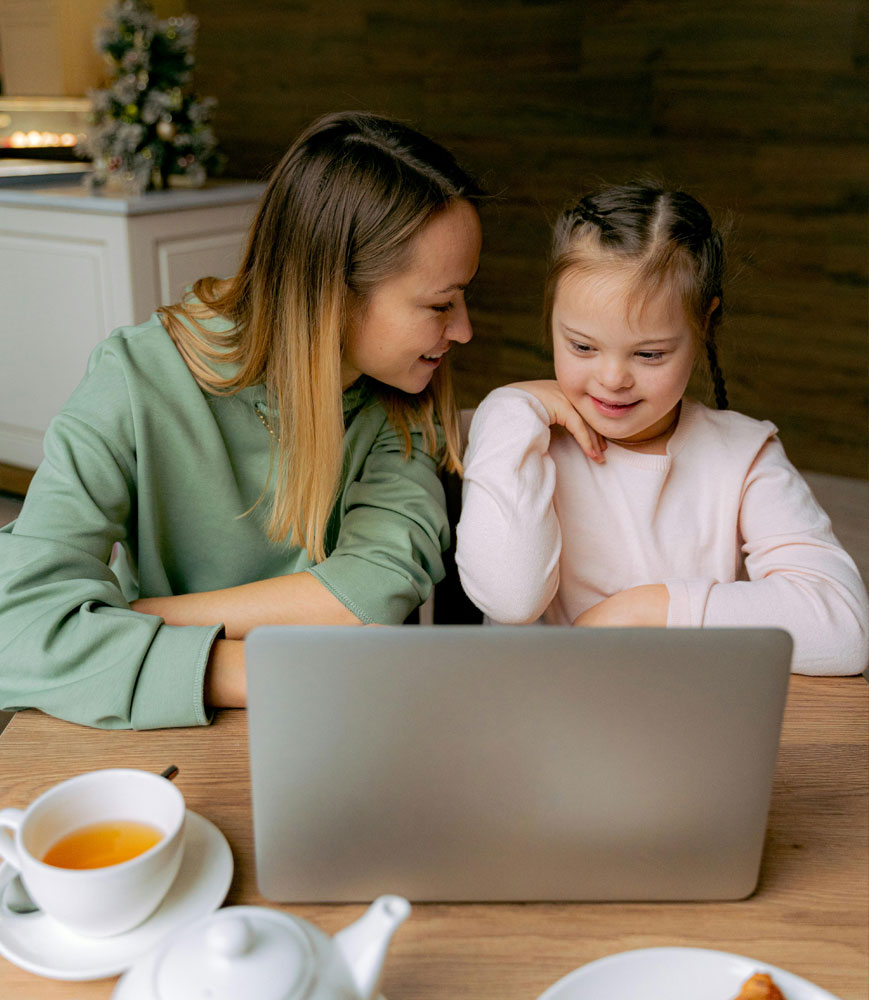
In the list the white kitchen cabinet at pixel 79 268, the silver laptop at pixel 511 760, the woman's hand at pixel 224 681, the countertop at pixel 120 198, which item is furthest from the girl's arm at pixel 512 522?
the white kitchen cabinet at pixel 79 268

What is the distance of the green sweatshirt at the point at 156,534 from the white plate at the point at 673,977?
39cm

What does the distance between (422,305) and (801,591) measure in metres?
0.49

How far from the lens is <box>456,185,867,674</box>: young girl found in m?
0.95

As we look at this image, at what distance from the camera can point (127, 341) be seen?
42.1 inches

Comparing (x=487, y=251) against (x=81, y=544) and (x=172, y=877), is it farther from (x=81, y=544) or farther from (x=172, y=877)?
(x=172, y=877)

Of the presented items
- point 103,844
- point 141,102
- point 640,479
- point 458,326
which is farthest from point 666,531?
point 141,102

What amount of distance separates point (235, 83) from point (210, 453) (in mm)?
3839

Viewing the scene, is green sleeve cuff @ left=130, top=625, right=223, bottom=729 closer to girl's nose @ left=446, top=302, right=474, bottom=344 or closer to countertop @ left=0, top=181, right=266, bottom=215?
girl's nose @ left=446, top=302, right=474, bottom=344

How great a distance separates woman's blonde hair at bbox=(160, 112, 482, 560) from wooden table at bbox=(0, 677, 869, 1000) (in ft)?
1.17

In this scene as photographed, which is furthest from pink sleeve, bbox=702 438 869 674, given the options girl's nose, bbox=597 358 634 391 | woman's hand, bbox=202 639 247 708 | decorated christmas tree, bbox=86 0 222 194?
decorated christmas tree, bbox=86 0 222 194

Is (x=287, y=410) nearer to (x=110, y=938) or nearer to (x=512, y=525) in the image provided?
(x=512, y=525)

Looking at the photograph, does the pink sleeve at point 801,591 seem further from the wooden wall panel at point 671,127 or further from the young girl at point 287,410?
the wooden wall panel at point 671,127

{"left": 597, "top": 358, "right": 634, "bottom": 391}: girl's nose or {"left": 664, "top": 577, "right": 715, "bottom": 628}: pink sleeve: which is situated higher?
{"left": 597, "top": 358, "right": 634, "bottom": 391}: girl's nose

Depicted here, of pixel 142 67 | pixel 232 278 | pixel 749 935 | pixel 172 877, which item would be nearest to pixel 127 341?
pixel 232 278
